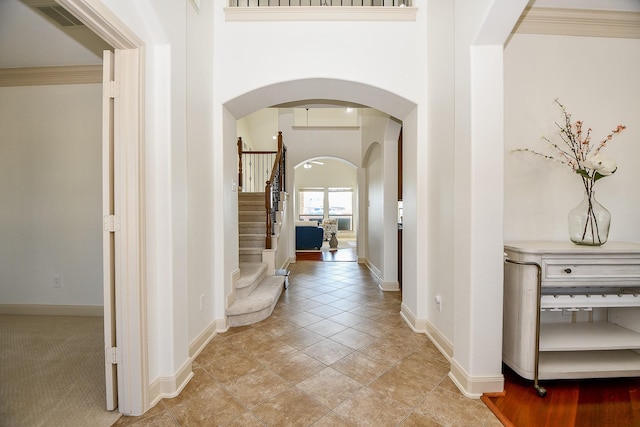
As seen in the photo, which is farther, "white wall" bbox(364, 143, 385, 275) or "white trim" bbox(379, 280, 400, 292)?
"white wall" bbox(364, 143, 385, 275)

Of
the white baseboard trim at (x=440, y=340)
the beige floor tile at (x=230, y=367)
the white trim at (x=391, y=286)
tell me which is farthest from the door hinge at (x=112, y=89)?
the white trim at (x=391, y=286)

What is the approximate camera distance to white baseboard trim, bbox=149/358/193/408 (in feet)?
5.75

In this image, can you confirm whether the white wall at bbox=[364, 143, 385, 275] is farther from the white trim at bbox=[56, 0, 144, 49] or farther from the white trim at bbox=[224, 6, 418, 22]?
the white trim at bbox=[56, 0, 144, 49]

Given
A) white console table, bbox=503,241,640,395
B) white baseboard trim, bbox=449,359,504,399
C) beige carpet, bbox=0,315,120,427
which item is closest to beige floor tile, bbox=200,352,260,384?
beige carpet, bbox=0,315,120,427

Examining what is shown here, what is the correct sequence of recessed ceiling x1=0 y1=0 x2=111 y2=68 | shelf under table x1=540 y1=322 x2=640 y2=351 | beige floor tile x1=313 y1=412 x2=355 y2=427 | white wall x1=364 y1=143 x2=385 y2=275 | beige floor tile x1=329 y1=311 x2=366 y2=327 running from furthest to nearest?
white wall x1=364 y1=143 x2=385 y2=275 → beige floor tile x1=329 y1=311 x2=366 y2=327 → recessed ceiling x1=0 y1=0 x2=111 y2=68 → shelf under table x1=540 y1=322 x2=640 y2=351 → beige floor tile x1=313 y1=412 x2=355 y2=427

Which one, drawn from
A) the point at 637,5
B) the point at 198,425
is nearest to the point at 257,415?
the point at 198,425

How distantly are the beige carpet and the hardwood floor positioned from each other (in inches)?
96.6

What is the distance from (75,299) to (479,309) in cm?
437

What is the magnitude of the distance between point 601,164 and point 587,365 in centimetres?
140

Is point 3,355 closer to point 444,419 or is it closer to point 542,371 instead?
point 444,419

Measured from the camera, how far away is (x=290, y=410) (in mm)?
1694

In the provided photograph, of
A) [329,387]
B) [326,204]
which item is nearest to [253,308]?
[329,387]

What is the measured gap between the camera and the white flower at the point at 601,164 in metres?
1.84

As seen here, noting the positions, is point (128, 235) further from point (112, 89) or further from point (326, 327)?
point (326, 327)
